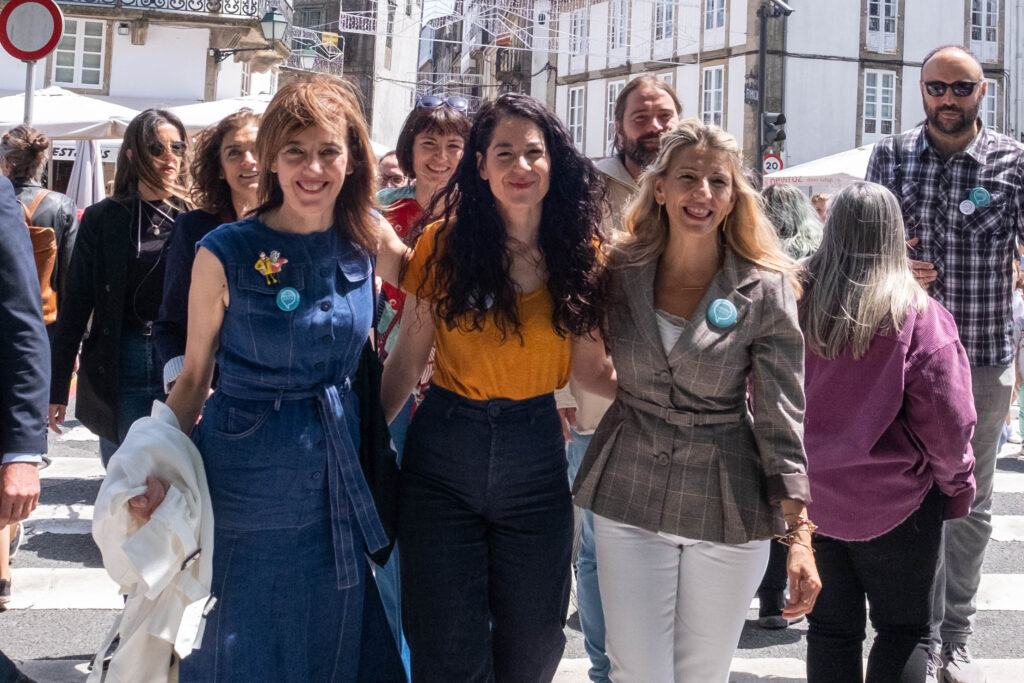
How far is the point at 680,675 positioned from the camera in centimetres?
330

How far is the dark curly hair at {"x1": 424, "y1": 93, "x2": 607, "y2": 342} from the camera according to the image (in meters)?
3.33

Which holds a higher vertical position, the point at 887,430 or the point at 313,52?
the point at 313,52

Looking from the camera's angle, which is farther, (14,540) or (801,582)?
(14,540)

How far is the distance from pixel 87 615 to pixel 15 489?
248 cm

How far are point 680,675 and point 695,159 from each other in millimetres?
1565

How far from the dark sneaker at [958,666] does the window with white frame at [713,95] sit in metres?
32.4

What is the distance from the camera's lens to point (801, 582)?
3.13 m

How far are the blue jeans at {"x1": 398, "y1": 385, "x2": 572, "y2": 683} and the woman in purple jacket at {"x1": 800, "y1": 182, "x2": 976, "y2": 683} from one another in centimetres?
101

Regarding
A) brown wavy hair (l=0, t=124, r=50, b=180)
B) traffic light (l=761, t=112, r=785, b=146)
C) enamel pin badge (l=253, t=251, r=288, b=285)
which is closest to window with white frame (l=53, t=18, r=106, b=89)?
traffic light (l=761, t=112, r=785, b=146)

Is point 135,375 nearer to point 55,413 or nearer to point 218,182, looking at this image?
point 55,413

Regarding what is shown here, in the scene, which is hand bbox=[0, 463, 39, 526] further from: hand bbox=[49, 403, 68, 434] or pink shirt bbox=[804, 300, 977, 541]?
pink shirt bbox=[804, 300, 977, 541]

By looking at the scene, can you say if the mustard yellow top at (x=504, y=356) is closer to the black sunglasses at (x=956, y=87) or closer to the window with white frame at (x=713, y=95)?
the black sunglasses at (x=956, y=87)

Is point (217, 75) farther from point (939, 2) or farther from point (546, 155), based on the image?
point (546, 155)

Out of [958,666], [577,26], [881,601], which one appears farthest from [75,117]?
[577,26]
